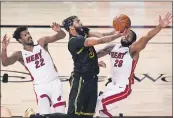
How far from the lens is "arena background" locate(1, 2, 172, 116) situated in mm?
3994

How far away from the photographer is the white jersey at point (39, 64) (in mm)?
3860

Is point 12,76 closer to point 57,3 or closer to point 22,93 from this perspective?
point 22,93

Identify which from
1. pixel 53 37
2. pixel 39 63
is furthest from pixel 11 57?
pixel 53 37

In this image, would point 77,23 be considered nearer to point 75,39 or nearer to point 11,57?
point 75,39

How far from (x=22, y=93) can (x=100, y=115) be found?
2.83ft

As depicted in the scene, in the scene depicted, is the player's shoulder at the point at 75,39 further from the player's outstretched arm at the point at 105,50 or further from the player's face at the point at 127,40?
the player's face at the point at 127,40

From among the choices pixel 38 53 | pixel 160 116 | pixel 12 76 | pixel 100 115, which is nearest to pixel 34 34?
pixel 38 53

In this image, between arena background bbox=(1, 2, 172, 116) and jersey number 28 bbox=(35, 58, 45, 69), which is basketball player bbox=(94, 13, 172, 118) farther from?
jersey number 28 bbox=(35, 58, 45, 69)

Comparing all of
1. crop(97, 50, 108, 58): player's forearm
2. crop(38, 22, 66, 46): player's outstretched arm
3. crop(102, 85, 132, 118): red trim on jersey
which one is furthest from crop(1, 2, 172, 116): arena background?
crop(97, 50, 108, 58): player's forearm

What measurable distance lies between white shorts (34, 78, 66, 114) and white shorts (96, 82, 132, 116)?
1.22ft

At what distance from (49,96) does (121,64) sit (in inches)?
30.6

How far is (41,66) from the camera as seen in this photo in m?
3.87

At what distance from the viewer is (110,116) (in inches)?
151

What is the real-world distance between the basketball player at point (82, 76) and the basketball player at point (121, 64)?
0.40ft
